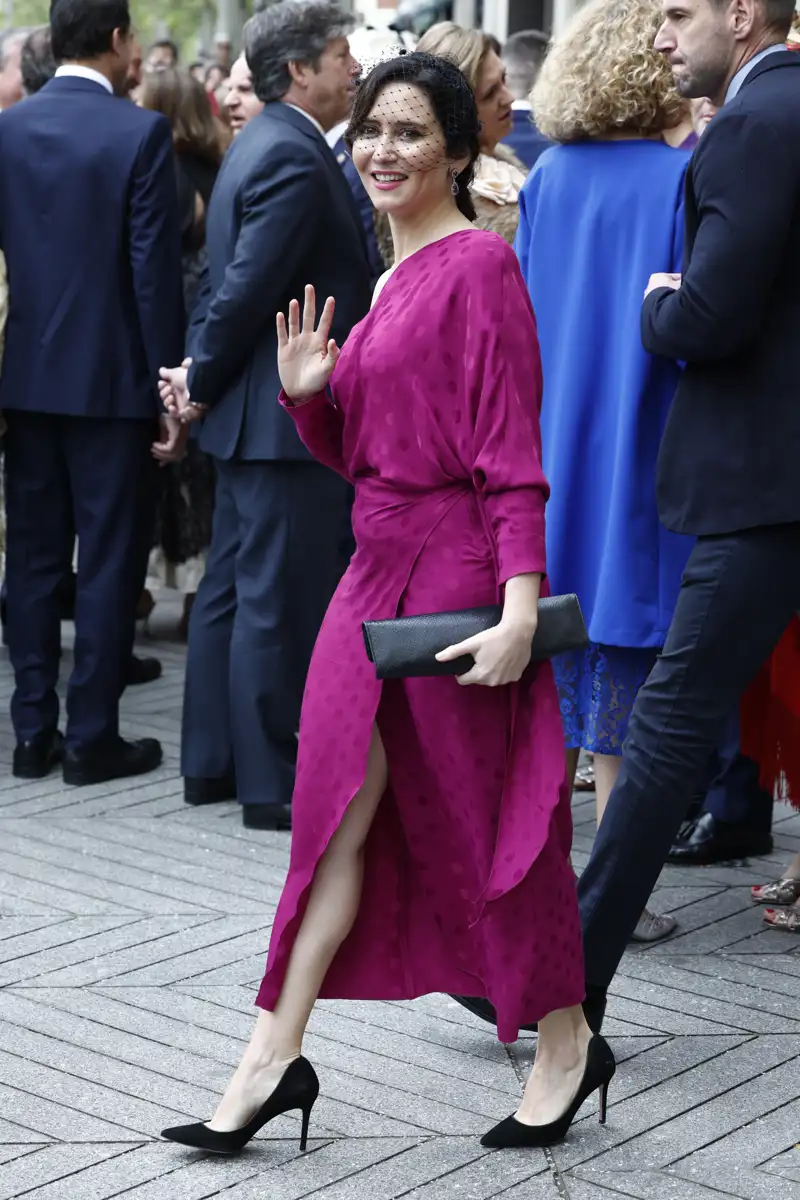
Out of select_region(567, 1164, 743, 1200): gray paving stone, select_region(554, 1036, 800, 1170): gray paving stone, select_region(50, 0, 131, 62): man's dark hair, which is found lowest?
select_region(554, 1036, 800, 1170): gray paving stone

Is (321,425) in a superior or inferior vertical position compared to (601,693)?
superior

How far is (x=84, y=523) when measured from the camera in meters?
6.28

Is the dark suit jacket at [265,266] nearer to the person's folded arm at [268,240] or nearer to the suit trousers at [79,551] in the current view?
the person's folded arm at [268,240]

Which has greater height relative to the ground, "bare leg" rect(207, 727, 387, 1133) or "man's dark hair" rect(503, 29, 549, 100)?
"man's dark hair" rect(503, 29, 549, 100)

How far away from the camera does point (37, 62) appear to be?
24.4 ft

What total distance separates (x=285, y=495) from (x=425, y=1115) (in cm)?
235

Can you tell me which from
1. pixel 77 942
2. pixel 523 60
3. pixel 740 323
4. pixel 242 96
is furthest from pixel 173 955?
pixel 523 60

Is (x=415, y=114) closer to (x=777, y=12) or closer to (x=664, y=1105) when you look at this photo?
(x=777, y=12)

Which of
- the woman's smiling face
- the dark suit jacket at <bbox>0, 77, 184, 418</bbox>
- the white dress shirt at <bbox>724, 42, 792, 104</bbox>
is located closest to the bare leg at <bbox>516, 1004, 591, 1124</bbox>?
the woman's smiling face

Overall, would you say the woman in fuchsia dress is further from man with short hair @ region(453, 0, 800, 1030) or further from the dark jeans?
the dark jeans

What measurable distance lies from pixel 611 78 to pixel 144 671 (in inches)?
154

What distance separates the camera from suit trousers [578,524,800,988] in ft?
12.7

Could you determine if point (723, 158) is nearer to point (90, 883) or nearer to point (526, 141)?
point (90, 883)

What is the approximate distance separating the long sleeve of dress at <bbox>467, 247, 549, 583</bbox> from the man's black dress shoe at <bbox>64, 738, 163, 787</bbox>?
3188 millimetres
